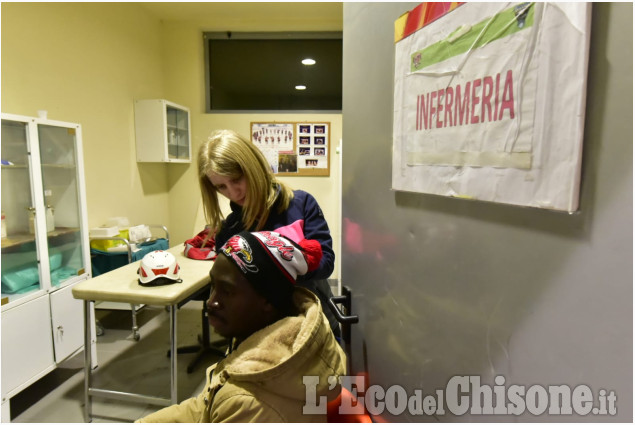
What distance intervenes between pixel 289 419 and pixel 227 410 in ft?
0.43

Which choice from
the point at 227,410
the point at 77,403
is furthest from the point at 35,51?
the point at 227,410

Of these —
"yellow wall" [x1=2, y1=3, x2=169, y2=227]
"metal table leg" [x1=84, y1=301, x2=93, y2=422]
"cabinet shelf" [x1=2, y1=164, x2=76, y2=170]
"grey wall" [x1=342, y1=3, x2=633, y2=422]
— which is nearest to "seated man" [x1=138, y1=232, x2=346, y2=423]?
"grey wall" [x1=342, y1=3, x2=633, y2=422]

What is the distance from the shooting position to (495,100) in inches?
19.7

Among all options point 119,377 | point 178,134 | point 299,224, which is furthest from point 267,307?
point 178,134

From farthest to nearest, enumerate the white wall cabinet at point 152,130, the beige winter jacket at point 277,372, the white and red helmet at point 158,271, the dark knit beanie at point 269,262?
1. the white wall cabinet at point 152,130
2. the white and red helmet at point 158,271
3. the dark knit beanie at point 269,262
4. the beige winter jacket at point 277,372

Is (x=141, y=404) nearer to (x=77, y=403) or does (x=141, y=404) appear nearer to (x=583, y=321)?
(x=77, y=403)

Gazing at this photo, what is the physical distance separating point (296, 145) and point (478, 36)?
12.2 feet

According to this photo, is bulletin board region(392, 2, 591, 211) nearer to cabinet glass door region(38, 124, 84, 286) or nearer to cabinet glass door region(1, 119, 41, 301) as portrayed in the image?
cabinet glass door region(1, 119, 41, 301)

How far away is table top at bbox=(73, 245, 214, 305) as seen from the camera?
5.95ft

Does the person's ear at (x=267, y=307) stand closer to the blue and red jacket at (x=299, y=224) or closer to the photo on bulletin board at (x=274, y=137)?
the blue and red jacket at (x=299, y=224)

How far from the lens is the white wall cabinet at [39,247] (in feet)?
6.66

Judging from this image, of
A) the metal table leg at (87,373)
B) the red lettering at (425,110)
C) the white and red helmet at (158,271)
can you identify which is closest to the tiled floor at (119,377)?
the metal table leg at (87,373)

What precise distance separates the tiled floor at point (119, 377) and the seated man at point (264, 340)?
4.94 feet
